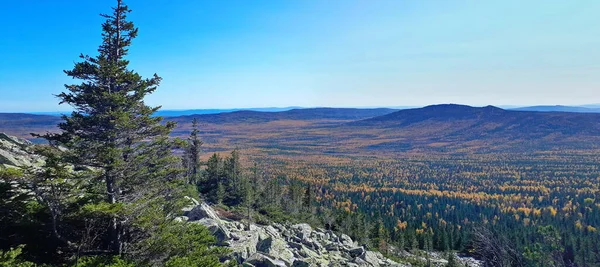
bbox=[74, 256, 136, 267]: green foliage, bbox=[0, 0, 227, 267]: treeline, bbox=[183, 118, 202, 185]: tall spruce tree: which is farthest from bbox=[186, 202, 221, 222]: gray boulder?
bbox=[183, 118, 202, 185]: tall spruce tree

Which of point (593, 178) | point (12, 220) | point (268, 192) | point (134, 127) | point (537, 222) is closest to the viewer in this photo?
point (12, 220)

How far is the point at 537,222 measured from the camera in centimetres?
8788

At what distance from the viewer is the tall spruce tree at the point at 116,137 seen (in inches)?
580

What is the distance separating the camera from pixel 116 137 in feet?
51.1

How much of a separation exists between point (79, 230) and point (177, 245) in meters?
4.14

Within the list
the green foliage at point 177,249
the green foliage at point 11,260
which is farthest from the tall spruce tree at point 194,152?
the green foliage at point 11,260

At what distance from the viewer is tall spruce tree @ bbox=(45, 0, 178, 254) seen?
1473 cm

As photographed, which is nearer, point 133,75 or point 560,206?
point 133,75

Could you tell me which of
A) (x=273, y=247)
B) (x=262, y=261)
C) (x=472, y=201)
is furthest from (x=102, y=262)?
(x=472, y=201)

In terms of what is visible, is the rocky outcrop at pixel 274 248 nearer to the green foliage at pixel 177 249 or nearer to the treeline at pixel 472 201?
the green foliage at pixel 177 249

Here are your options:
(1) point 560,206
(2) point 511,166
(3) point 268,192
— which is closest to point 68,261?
(3) point 268,192

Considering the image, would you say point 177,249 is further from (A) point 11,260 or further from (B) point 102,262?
(A) point 11,260

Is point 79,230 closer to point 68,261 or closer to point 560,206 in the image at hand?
point 68,261

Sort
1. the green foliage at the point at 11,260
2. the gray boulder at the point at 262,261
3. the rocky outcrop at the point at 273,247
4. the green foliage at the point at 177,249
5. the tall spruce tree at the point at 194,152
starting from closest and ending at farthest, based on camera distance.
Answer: the green foliage at the point at 11,260 → the green foliage at the point at 177,249 → the gray boulder at the point at 262,261 → the rocky outcrop at the point at 273,247 → the tall spruce tree at the point at 194,152
